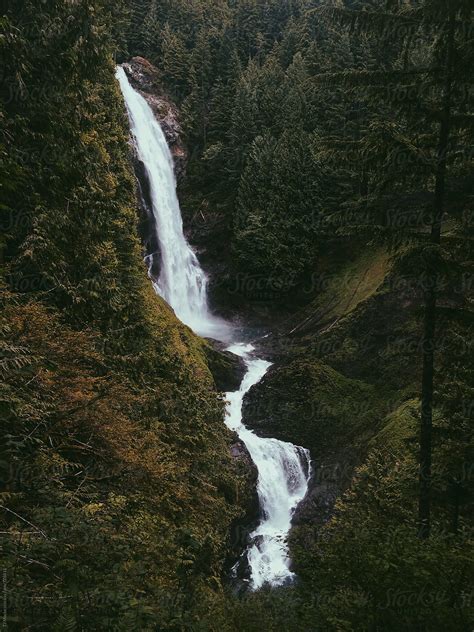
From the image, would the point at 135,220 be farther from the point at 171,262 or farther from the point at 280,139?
the point at 280,139

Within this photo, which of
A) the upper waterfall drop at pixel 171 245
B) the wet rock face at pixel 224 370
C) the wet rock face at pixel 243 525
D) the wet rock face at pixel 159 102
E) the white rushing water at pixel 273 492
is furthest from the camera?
the wet rock face at pixel 159 102

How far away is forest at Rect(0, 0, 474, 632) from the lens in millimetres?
4945

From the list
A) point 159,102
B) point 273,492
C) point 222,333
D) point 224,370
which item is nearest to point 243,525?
point 273,492

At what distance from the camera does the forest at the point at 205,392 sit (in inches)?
195

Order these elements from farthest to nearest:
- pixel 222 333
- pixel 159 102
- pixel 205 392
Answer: pixel 159 102 → pixel 222 333 → pixel 205 392

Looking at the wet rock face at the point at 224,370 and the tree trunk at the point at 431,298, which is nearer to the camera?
the tree trunk at the point at 431,298

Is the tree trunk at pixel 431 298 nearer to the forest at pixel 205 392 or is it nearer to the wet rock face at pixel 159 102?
the forest at pixel 205 392

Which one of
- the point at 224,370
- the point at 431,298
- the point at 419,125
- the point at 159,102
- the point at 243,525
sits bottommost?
the point at 243,525

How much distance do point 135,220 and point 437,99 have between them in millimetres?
10962

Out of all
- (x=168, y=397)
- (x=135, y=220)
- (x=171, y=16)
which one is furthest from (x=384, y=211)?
(x=171, y=16)

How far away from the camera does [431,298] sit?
7980mm

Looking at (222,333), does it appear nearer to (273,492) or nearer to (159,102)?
(273,492)

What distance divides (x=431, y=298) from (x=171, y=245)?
88.2ft

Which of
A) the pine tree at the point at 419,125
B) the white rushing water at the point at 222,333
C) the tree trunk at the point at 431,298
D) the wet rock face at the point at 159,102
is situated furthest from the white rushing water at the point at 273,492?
the wet rock face at the point at 159,102
